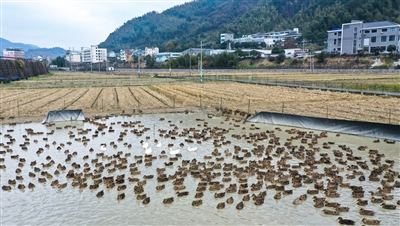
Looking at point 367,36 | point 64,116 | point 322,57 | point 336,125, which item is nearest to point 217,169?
point 336,125

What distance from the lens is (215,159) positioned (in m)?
14.5

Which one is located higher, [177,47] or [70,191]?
[177,47]

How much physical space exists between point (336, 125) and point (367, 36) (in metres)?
80.0

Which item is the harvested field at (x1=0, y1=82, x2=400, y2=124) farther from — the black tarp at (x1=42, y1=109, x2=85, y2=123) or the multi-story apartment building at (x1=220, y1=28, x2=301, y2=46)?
the multi-story apartment building at (x1=220, y1=28, x2=301, y2=46)

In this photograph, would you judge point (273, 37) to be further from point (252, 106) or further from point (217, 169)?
point (217, 169)

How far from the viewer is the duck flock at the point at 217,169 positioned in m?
10.6

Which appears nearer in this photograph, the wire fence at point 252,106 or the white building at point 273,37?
the wire fence at point 252,106

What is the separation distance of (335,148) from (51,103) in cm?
2453

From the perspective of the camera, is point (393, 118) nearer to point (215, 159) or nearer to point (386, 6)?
→ point (215, 159)

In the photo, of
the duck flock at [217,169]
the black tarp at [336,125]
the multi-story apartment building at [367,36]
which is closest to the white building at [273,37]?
the multi-story apartment building at [367,36]

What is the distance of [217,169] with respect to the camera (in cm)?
1318

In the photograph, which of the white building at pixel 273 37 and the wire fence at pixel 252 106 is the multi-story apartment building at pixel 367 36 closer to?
the wire fence at pixel 252 106

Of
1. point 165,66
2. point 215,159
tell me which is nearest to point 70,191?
point 215,159

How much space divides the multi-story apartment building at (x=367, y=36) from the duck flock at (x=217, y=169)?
77.9 m
